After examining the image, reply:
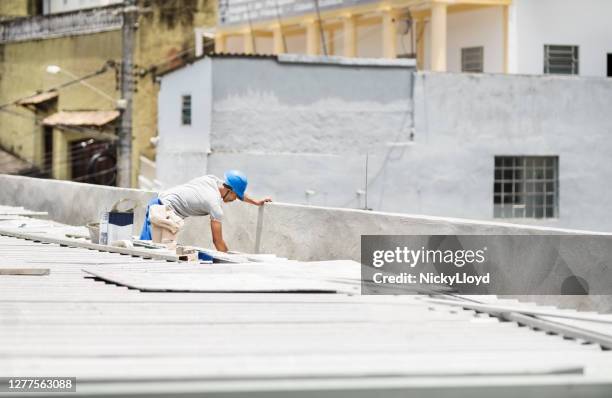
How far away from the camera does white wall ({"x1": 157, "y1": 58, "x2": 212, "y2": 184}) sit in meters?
27.9

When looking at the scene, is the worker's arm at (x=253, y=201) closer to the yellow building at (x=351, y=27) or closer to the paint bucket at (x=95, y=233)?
the paint bucket at (x=95, y=233)

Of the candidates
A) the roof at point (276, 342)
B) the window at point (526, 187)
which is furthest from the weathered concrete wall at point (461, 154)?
the roof at point (276, 342)

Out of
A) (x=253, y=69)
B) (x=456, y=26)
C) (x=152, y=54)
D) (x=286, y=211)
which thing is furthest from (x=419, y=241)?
(x=152, y=54)

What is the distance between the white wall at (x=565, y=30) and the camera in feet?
99.8

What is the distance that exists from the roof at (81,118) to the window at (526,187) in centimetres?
1520

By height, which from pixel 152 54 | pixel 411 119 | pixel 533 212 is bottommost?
pixel 533 212

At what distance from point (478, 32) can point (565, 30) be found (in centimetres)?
230

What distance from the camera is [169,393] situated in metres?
4.38

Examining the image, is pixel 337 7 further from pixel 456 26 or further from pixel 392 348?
pixel 392 348

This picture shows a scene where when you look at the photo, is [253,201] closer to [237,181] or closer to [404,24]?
[237,181]

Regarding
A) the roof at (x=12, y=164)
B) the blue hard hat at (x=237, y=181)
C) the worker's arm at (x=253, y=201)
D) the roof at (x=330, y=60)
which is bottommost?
the worker's arm at (x=253, y=201)

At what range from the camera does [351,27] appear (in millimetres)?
32719

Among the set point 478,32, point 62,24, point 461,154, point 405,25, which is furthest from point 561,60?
point 62,24

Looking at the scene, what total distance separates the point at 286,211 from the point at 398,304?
652cm
